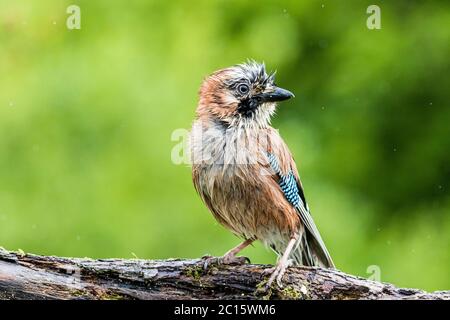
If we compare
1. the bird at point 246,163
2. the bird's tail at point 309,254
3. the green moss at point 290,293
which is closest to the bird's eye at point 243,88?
the bird at point 246,163

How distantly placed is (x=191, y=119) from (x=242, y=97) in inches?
85.3

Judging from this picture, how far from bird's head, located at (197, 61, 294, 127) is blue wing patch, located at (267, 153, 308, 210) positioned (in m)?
0.29

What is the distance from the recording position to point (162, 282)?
5926 mm

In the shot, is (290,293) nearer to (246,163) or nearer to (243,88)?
(246,163)

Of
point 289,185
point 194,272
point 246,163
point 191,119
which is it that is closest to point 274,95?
point 246,163

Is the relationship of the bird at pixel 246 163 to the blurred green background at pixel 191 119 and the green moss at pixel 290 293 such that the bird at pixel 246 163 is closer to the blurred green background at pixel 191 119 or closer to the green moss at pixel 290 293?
the green moss at pixel 290 293

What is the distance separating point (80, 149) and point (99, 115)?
1.25 ft

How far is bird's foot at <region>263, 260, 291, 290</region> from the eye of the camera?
19.8 ft

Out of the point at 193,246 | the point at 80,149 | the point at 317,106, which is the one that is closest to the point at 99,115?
the point at 80,149

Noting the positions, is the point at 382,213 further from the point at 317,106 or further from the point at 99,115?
the point at 99,115

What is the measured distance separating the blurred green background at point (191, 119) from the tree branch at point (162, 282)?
2.25 m

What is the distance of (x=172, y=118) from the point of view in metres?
8.64

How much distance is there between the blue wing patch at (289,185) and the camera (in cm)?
646
